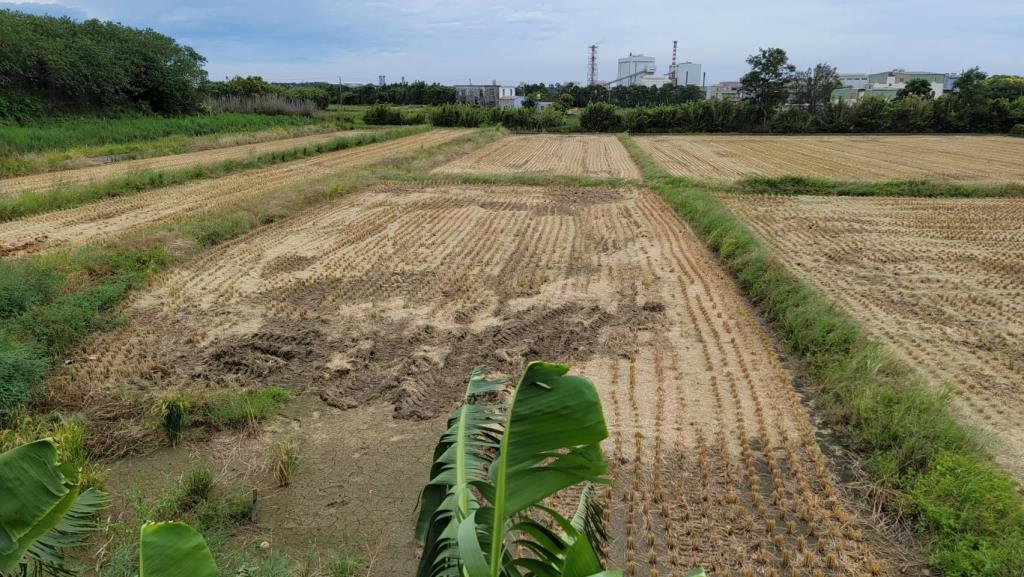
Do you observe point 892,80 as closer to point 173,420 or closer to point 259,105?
point 259,105

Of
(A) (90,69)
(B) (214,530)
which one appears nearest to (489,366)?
(B) (214,530)

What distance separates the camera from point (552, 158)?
3234 cm

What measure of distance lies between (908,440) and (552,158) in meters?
28.1

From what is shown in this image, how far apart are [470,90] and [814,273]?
348 feet

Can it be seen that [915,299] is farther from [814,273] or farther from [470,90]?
[470,90]

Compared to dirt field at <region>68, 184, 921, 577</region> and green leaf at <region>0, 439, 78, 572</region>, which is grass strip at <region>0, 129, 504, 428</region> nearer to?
dirt field at <region>68, 184, 921, 577</region>

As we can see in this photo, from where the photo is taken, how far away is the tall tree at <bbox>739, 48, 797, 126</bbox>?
55.8 m

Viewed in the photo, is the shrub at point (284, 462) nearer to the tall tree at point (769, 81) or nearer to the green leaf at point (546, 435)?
the green leaf at point (546, 435)

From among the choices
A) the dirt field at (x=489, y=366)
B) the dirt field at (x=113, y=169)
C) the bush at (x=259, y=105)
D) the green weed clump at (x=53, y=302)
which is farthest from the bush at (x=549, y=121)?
the green weed clump at (x=53, y=302)

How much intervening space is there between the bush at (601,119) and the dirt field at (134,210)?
111 ft

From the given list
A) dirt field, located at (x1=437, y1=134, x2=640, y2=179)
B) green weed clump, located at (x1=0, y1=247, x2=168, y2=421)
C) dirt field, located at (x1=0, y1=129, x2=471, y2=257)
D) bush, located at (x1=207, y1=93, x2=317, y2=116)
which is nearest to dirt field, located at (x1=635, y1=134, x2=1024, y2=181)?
dirt field, located at (x1=437, y1=134, x2=640, y2=179)

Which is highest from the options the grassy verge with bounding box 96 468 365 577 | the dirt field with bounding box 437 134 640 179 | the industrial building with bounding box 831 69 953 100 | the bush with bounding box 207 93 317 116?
the industrial building with bounding box 831 69 953 100

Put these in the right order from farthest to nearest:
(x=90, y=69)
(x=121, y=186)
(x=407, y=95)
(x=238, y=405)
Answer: (x=407, y=95) < (x=90, y=69) < (x=121, y=186) < (x=238, y=405)

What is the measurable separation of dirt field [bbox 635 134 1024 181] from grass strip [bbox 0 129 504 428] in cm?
1864
